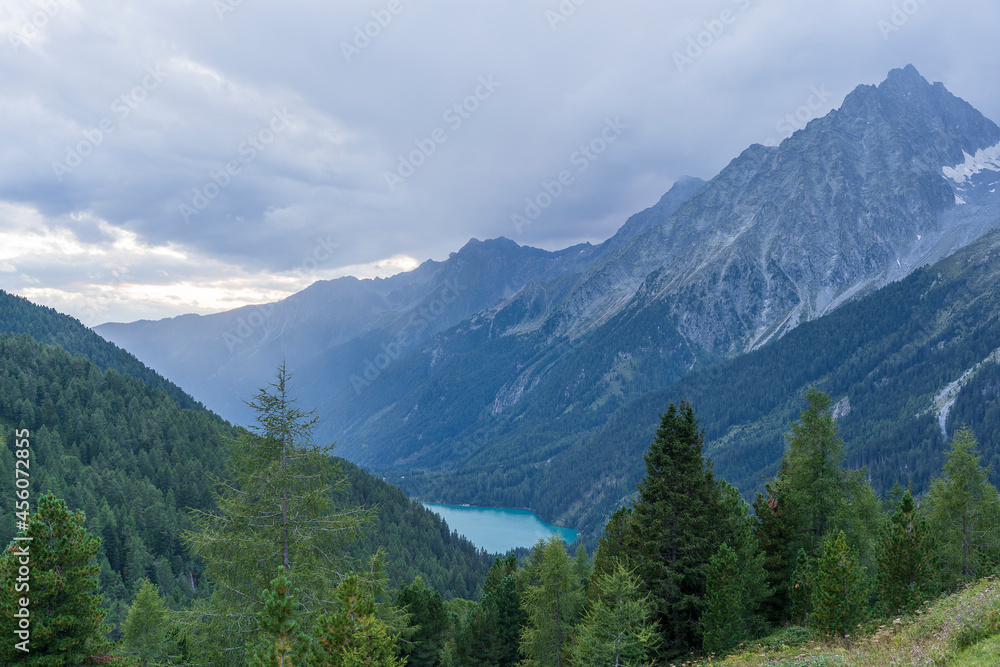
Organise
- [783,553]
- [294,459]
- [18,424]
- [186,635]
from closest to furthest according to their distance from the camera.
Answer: [186,635]
[294,459]
[783,553]
[18,424]

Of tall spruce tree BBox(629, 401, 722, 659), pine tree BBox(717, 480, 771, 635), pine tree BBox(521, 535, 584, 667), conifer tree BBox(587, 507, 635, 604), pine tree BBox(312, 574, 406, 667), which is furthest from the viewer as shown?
conifer tree BBox(587, 507, 635, 604)

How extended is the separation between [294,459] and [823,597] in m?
21.2

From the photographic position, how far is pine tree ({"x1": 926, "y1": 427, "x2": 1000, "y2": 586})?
98.3 feet

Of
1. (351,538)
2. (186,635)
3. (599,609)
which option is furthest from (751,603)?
(186,635)

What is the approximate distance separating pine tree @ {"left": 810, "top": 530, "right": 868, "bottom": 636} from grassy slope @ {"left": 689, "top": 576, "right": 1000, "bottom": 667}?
0.82m

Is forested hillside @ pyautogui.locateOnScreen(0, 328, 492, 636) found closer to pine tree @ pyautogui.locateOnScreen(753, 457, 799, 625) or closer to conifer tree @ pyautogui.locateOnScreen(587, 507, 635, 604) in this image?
conifer tree @ pyautogui.locateOnScreen(587, 507, 635, 604)

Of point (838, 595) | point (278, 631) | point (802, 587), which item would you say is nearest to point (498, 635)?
point (802, 587)

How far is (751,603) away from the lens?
88.7 feet

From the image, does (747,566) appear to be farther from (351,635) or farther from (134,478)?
(134,478)

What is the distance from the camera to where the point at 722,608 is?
23.7 metres

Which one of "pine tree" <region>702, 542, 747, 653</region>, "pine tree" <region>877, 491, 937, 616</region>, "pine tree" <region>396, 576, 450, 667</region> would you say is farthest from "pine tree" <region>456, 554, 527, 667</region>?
"pine tree" <region>877, 491, 937, 616</region>

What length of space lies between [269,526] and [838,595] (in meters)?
21.8

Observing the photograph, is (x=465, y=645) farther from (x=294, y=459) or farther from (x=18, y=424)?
(x=18, y=424)

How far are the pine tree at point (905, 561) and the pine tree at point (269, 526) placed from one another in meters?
23.9
